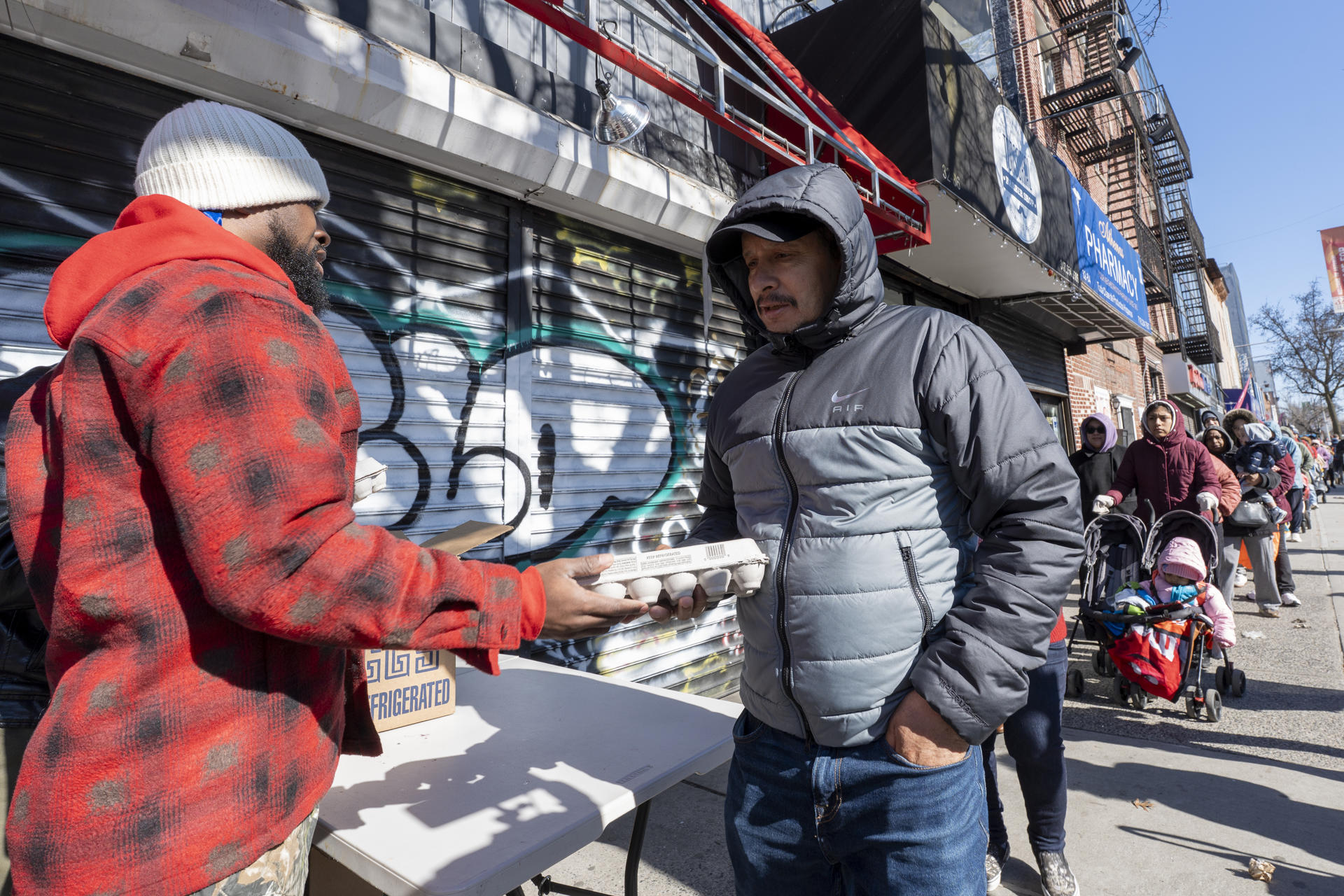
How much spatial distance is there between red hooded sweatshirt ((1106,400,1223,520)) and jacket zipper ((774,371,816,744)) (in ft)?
18.1

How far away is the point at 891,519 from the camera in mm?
1479

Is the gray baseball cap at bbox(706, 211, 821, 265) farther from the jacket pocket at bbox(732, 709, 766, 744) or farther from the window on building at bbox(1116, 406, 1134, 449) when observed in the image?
the window on building at bbox(1116, 406, 1134, 449)

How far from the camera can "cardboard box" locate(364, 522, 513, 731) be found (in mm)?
2105

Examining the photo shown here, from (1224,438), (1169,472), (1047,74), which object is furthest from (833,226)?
(1047,74)

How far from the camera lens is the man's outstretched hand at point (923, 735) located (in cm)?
139

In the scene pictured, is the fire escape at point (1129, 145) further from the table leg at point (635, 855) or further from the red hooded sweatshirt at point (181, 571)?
the red hooded sweatshirt at point (181, 571)

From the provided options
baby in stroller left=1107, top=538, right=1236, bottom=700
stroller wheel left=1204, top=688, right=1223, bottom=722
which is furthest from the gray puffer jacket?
stroller wheel left=1204, top=688, right=1223, bottom=722

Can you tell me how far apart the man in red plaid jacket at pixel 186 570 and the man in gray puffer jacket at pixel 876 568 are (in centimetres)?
72

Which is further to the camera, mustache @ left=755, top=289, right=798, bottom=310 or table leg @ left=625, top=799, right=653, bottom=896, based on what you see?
table leg @ left=625, top=799, right=653, bottom=896

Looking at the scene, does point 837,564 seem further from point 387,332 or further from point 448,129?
point 448,129

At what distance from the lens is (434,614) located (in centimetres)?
107

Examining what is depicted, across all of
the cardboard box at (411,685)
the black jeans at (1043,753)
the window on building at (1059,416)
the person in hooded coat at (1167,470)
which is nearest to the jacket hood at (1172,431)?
the person in hooded coat at (1167,470)

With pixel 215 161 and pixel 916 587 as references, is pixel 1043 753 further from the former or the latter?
pixel 215 161

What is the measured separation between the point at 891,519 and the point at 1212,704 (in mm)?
4459
